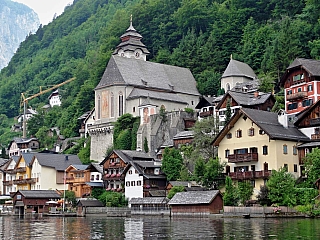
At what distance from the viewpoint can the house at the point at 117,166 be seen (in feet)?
272

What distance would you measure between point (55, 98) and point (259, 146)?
12864 cm

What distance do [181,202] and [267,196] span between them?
29.9ft

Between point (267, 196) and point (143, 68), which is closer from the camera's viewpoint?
point (267, 196)

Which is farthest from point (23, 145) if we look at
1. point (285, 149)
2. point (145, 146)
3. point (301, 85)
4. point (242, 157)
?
point (285, 149)

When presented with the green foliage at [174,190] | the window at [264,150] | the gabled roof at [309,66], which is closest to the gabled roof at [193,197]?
the green foliage at [174,190]

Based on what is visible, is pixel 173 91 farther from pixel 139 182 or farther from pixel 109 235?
pixel 109 235

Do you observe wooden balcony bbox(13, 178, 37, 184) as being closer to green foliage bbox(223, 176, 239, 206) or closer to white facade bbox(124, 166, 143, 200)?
white facade bbox(124, 166, 143, 200)

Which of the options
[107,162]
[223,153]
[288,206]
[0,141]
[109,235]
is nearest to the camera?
[109,235]

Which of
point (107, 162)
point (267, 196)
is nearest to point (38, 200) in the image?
point (107, 162)

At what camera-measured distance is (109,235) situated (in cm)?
3897

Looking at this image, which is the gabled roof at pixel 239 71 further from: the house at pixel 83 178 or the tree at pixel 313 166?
the tree at pixel 313 166

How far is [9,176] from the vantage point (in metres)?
110

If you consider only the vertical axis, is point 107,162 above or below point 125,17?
below

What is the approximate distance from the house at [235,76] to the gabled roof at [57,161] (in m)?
27.4
